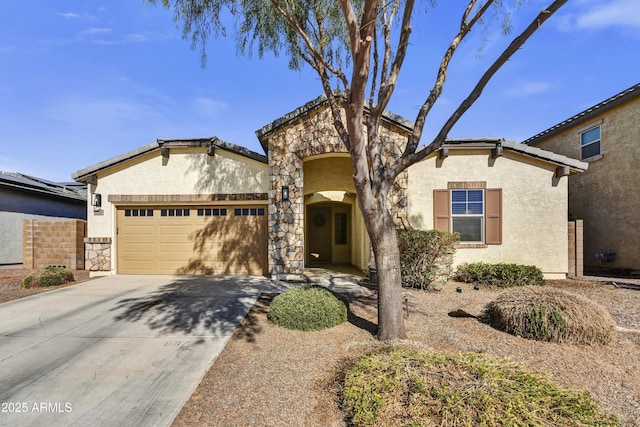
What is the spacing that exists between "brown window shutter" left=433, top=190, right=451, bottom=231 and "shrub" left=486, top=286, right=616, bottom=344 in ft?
14.4

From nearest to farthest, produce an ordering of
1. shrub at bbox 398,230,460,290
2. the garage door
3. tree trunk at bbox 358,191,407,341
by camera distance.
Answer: tree trunk at bbox 358,191,407,341 → shrub at bbox 398,230,460,290 → the garage door

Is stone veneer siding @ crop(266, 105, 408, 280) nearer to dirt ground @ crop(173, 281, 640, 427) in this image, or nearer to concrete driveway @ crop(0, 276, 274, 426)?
concrete driveway @ crop(0, 276, 274, 426)

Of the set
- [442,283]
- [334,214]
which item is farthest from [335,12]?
[334,214]

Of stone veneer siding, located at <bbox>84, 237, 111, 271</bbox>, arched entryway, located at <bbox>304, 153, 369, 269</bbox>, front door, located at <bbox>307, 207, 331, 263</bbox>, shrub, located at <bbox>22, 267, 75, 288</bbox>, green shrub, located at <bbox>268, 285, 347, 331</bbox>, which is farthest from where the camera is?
front door, located at <bbox>307, 207, 331, 263</bbox>

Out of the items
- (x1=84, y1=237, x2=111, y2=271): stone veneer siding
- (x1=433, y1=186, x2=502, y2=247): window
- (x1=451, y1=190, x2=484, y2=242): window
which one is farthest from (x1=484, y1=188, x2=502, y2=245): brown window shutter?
(x1=84, y1=237, x2=111, y2=271): stone veneer siding

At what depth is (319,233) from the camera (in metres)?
14.8

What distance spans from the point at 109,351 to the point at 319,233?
11.1m

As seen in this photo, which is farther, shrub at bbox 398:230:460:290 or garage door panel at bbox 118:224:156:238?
garage door panel at bbox 118:224:156:238

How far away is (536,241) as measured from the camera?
29.8ft

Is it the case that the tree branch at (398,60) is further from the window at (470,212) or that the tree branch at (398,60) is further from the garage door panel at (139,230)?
the garage door panel at (139,230)

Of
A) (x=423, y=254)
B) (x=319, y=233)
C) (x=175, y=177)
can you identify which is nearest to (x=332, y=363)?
(x=423, y=254)

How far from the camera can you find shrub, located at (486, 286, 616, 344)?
13.9 ft

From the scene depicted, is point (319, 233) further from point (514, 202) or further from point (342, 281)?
point (514, 202)

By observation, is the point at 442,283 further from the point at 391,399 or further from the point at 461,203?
the point at 391,399
